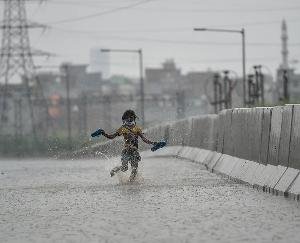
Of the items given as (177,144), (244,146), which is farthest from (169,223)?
(177,144)

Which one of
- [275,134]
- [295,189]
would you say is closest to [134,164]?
[275,134]

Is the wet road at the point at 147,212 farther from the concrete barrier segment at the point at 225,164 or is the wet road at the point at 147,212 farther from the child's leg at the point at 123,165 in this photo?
the concrete barrier segment at the point at 225,164

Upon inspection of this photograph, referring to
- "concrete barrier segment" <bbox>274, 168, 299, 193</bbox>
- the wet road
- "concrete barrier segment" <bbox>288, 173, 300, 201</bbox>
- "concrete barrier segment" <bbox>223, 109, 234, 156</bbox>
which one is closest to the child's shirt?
the wet road

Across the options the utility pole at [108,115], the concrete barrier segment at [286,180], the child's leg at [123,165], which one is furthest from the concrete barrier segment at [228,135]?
the utility pole at [108,115]

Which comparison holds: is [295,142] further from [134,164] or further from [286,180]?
[134,164]

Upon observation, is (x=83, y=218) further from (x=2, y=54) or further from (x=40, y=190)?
(x=2, y=54)

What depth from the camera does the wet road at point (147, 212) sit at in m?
8.98

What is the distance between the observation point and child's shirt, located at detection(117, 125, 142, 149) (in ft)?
58.3

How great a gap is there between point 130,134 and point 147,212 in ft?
21.7

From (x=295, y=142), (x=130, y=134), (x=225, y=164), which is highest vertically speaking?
(x=295, y=142)

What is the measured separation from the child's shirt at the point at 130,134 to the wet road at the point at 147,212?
2.40 feet

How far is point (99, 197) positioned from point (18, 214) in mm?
2417

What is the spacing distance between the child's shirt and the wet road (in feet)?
2.40

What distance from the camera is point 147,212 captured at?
11312 millimetres
